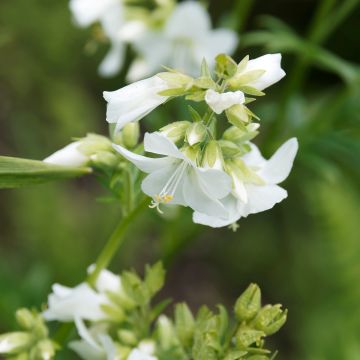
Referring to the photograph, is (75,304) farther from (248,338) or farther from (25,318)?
(248,338)

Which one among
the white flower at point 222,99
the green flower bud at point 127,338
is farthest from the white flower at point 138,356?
the white flower at point 222,99

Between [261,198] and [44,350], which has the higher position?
[261,198]

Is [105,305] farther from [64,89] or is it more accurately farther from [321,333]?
[64,89]

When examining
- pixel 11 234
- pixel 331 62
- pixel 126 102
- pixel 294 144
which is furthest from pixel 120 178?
pixel 11 234

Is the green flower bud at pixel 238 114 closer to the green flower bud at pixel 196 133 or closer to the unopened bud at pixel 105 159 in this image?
the green flower bud at pixel 196 133

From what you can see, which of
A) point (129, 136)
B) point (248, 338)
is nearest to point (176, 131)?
point (129, 136)

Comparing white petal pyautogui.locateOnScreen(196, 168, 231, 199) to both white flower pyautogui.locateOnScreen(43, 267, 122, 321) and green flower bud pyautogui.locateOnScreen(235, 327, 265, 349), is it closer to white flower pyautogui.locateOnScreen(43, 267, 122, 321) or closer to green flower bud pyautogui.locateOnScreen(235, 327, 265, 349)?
green flower bud pyautogui.locateOnScreen(235, 327, 265, 349)
